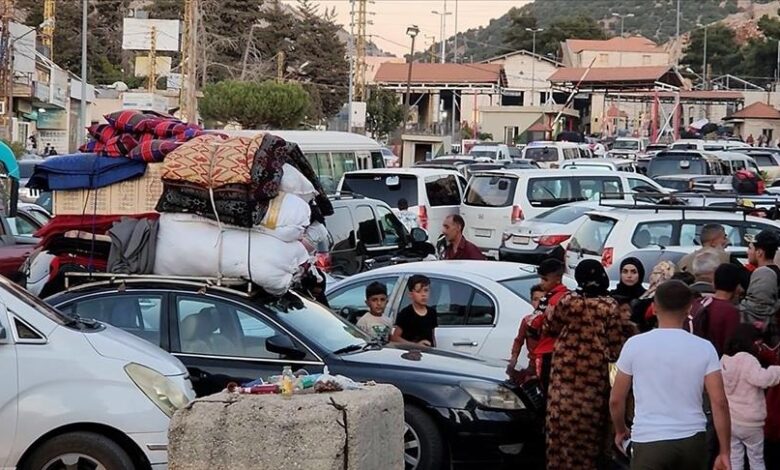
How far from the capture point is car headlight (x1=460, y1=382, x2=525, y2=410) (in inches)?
334

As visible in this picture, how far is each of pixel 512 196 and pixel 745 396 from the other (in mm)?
16344

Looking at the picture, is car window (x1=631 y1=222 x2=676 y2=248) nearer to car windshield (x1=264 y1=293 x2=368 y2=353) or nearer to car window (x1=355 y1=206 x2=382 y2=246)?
car window (x1=355 y1=206 x2=382 y2=246)

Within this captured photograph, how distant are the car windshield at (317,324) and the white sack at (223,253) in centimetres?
15

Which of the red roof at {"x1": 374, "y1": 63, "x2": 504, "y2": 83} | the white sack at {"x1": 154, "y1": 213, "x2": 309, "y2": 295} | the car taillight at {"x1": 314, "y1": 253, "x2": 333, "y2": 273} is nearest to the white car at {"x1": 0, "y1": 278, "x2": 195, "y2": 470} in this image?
the white sack at {"x1": 154, "y1": 213, "x2": 309, "y2": 295}

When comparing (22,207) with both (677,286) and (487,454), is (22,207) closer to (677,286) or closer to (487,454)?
(487,454)

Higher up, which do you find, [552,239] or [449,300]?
[552,239]

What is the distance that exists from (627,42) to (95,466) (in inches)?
4808

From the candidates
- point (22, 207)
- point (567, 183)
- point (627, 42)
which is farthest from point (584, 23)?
point (22, 207)

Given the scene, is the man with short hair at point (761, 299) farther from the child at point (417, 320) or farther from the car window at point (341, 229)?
the car window at point (341, 229)

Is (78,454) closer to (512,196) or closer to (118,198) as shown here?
(118,198)

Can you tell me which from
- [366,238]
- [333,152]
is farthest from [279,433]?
[333,152]

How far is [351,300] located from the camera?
11570mm

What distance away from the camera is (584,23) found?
454 ft

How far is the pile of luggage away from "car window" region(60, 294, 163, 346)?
23 cm
